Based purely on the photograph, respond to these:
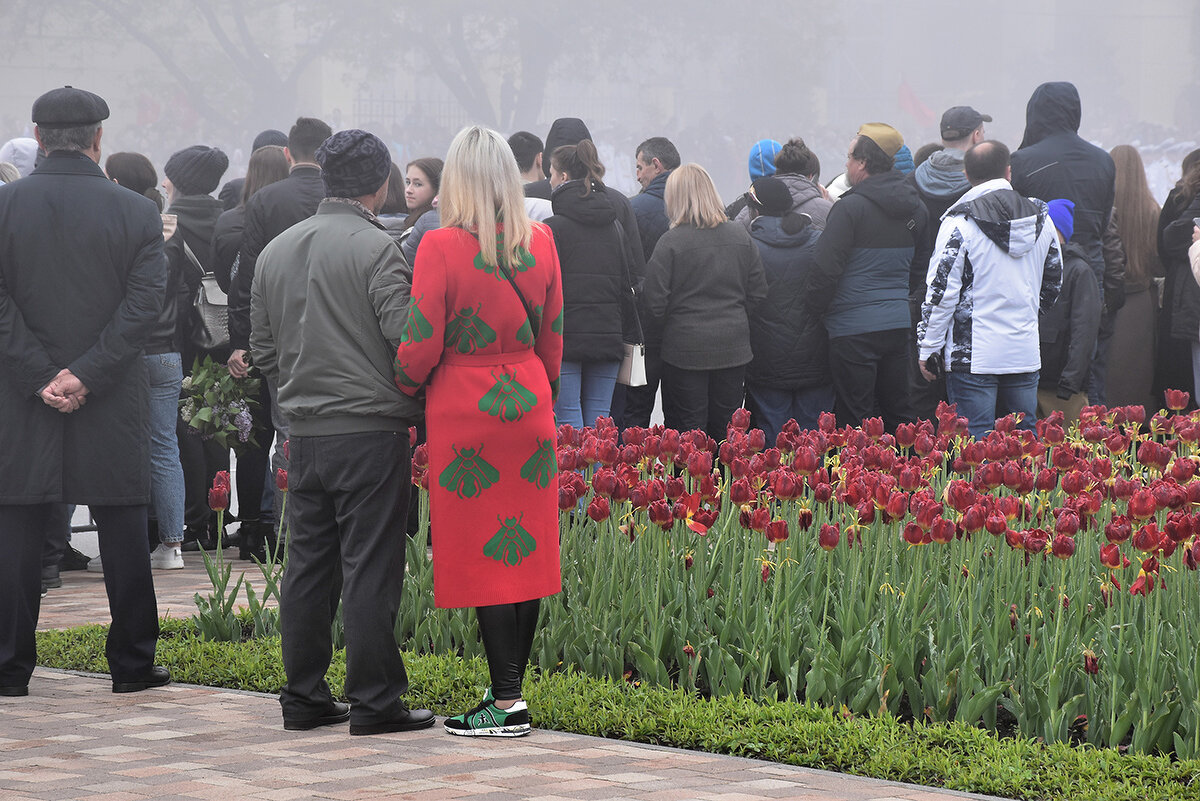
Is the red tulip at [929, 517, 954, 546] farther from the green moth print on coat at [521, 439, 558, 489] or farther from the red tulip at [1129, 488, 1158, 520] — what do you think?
the green moth print on coat at [521, 439, 558, 489]

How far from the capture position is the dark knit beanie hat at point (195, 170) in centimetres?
919

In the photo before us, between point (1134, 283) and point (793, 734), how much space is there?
266 inches

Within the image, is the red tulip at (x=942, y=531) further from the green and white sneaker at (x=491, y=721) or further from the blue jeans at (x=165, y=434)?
the blue jeans at (x=165, y=434)

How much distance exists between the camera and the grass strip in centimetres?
420

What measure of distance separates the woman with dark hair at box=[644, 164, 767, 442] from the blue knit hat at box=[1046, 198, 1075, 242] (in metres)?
1.75

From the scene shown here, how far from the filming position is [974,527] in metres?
5.17

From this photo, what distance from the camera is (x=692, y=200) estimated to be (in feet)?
30.7

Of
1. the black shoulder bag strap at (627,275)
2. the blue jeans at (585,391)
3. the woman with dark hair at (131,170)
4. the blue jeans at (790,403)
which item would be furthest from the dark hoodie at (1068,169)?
the woman with dark hair at (131,170)

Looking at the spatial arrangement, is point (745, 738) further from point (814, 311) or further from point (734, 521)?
point (814, 311)

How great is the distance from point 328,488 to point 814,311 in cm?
508

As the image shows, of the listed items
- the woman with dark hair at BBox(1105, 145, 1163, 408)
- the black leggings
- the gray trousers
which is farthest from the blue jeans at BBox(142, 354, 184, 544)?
the woman with dark hair at BBox(1105, 145, 1163, 408)

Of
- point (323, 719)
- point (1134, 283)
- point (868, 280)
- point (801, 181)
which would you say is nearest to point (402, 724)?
point (323, 719)

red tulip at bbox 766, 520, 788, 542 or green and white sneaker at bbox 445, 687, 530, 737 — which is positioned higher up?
red tulip at bbox 766, 520, 788, 542

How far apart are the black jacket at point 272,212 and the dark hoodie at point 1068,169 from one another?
4368 millimetres
